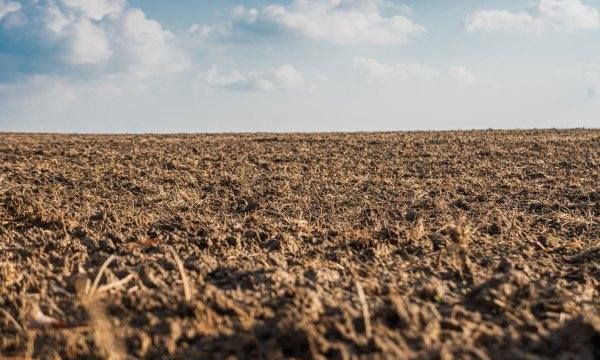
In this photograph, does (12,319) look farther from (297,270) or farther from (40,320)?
(297,270)

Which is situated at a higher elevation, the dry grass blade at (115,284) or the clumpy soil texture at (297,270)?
the dry grass blade at (115,284)

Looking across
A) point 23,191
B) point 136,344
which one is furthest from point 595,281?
point 23,191

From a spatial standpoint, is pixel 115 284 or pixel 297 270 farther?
pixel 297 270

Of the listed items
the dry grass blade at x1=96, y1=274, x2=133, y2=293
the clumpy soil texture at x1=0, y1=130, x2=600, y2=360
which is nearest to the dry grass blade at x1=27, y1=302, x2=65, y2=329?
the clumpy soil texture at x1=0, y1=130, x2=600, y2=360

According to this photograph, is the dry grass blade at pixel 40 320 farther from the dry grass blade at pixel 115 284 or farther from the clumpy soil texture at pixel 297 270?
the dry grass blade at pixel 115 284

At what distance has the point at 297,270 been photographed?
10.3 ft

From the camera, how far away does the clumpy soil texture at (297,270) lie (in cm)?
210

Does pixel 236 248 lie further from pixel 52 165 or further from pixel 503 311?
pixel 52 165

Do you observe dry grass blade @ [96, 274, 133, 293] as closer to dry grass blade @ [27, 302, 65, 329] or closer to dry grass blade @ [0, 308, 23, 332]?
dry grass blade @ [27, 302, 65, 329]

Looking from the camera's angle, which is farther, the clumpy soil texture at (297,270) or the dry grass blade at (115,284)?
the dry grass blade at (115,284)

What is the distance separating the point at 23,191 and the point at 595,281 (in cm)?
526

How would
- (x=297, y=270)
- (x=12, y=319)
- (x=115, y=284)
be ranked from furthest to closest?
(x=297, y=270) < (x=115, y=284) < (x=12, y=319)

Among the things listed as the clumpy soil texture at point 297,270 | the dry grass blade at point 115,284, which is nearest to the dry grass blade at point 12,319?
the clumpy soil texture at point 297,270

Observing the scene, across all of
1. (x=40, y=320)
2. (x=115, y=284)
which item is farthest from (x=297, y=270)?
(x=40, y=320)
